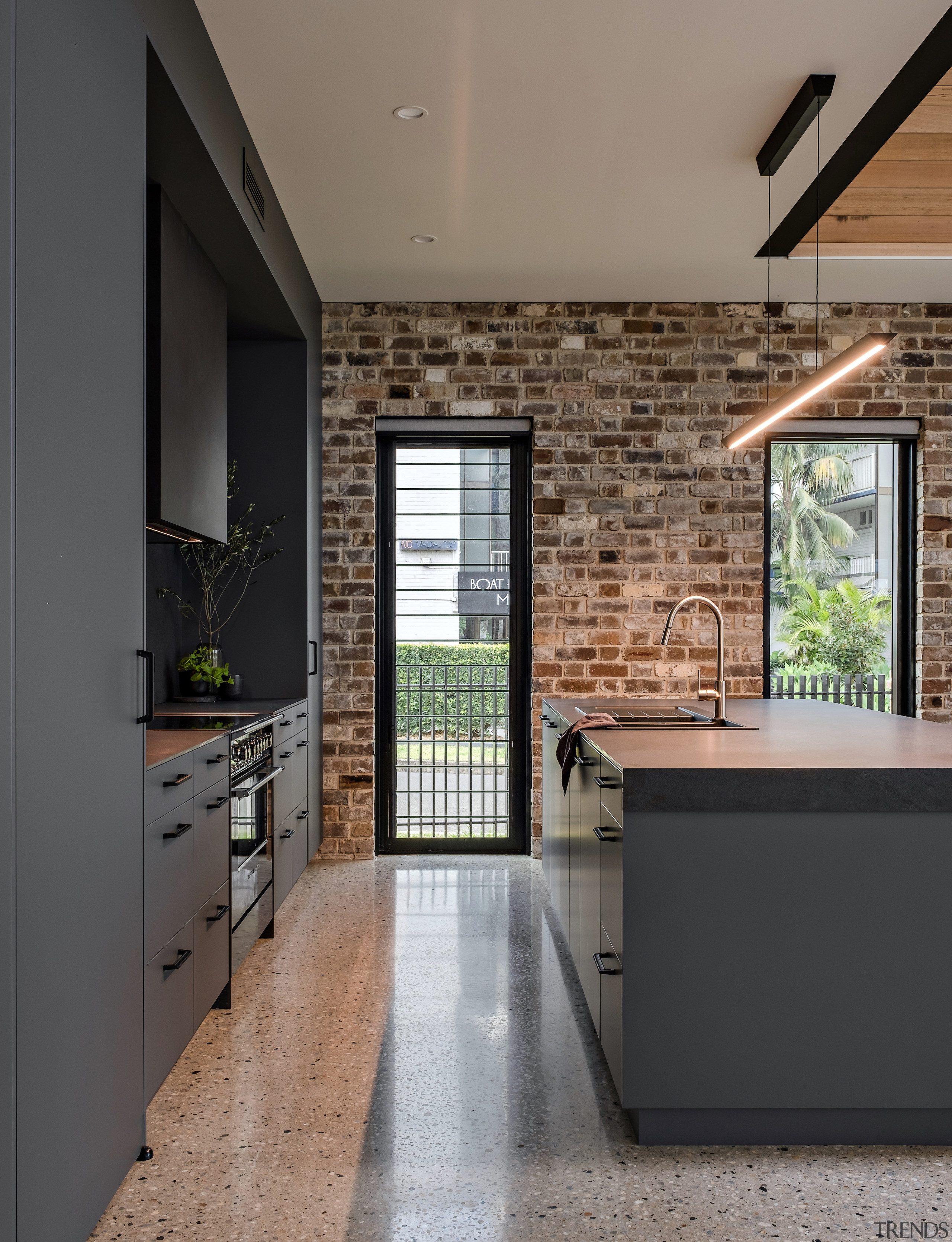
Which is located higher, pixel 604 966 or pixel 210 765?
pixel 210 765

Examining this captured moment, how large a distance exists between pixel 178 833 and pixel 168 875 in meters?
0.11

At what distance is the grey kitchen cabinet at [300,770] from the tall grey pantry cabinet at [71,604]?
187 cm

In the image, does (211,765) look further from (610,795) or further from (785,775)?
(785,775)

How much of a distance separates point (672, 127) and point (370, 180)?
1.09 metres

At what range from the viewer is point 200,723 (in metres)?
2.94

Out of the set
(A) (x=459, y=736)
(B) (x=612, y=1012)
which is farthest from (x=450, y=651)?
(B) (x=612, y=1012)

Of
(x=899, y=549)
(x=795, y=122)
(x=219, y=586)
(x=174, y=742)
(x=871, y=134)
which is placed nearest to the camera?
(x=174, y=742)

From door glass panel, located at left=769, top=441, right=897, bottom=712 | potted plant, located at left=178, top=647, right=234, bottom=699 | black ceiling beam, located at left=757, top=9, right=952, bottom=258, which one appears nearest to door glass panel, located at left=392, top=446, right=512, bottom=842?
potted plant, located at left=178, top=647, right=234, bottom=699

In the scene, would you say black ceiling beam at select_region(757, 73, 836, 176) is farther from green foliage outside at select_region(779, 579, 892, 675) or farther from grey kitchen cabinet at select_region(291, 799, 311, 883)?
grey kitchen cabinet at select_region(291, 799, 311, 883)

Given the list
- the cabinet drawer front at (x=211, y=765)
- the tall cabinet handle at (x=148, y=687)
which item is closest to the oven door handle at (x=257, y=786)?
the cabinet drawer front at (x=211, y=765)

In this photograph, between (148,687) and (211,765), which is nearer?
(148,687)

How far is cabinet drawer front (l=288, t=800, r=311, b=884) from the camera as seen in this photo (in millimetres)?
3801

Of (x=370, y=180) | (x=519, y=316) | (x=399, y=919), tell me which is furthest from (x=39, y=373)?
(x=519, y=316)

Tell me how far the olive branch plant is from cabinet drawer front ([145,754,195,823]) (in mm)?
1713
